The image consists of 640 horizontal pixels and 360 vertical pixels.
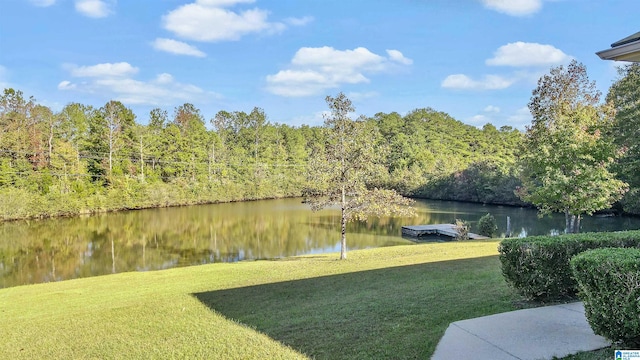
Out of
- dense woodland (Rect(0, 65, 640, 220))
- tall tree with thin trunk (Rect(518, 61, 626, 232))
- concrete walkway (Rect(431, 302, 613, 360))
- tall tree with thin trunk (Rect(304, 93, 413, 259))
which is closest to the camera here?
concrete walkway (Rect(431, 302, 613, 360))

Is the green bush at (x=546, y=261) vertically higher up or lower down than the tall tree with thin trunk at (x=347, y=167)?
lower down

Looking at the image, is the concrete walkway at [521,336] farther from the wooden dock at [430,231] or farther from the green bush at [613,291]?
the wooden dock at [430,231]

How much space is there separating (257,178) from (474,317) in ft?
180

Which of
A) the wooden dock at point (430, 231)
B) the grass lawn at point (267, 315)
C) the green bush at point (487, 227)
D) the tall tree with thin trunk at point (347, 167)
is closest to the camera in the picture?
the grass lawn at point (267, 315)

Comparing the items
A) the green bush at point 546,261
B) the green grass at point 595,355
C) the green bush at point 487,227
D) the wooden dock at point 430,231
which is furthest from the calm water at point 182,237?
the green grass at point 595,355

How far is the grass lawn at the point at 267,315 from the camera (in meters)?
4.23

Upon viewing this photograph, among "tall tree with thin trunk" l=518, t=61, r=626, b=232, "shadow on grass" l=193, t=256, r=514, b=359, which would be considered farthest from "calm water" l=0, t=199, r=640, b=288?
"shadow on grass" l=193, t=256, r=514, b=359

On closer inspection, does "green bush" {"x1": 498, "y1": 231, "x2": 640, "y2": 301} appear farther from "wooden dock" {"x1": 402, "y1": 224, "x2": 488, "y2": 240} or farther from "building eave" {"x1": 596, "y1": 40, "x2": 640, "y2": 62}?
"wooden dock" {"x1": 402, "y1": 224, "x2": 488, "y2": 240}

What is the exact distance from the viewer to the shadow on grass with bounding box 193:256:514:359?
409 cm

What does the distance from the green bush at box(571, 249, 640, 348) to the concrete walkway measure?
0.31 m

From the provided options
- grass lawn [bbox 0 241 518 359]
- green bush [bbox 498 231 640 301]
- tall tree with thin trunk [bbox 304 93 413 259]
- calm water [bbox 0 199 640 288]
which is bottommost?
calm water [bbox 0 199 640 288]

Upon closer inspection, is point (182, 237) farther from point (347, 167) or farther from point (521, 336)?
point (521, 336)

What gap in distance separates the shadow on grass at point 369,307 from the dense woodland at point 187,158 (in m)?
17.6

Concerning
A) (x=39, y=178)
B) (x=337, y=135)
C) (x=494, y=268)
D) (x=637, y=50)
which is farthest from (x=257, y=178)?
(x=637, y=50)
